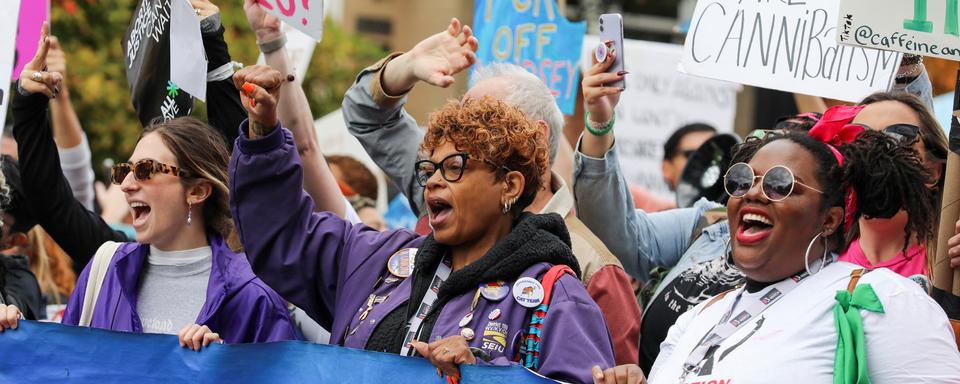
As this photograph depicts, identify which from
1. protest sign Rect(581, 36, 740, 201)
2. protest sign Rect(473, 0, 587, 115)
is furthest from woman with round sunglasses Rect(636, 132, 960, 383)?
protest sign Rect(581, 36, 740, 201)

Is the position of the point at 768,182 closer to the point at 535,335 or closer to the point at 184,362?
the point at 535,335

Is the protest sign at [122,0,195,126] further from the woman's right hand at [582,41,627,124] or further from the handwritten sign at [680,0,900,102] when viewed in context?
the handwritten sign at [680,0,900,102]

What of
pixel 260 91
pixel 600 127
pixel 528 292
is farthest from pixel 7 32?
pixel 528 292

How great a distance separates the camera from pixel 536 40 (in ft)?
22.1

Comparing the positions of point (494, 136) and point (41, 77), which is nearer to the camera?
point (494, 136)

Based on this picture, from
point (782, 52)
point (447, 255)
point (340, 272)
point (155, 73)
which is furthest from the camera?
point (782, 52)

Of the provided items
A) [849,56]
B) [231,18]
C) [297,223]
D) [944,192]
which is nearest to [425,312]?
[297,223]

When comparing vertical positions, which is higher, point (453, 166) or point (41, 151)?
point (453, 166)

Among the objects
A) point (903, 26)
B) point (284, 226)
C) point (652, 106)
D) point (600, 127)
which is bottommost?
point (652, 106)

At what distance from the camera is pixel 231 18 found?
14.8 metres

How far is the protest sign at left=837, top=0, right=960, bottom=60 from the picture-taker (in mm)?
3922

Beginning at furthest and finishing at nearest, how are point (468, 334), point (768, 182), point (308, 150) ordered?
point (308, 150) → point (468, 334) → point (768, 182)

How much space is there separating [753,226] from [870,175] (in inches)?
12.0

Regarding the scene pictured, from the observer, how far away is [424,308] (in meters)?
3.57
